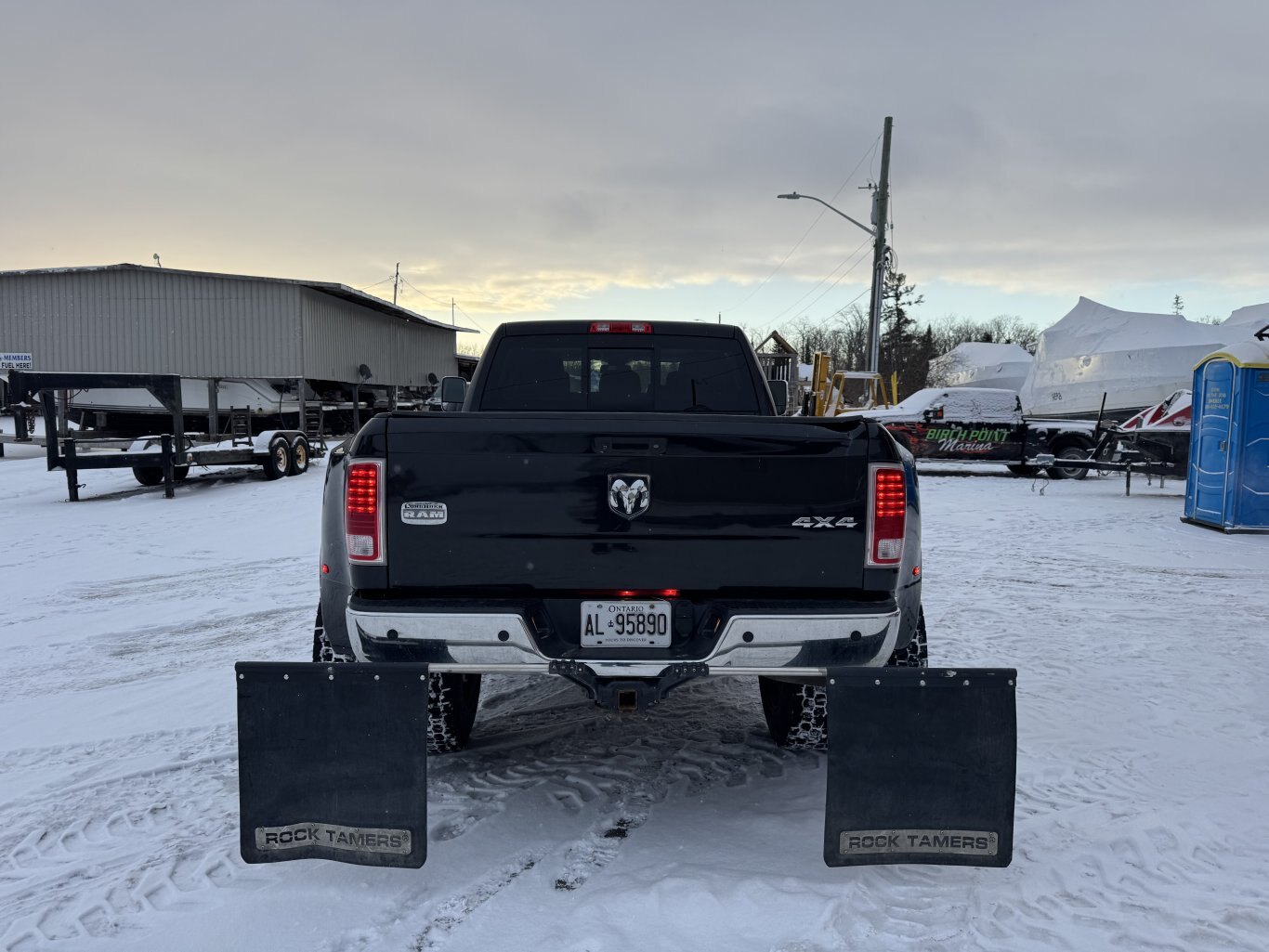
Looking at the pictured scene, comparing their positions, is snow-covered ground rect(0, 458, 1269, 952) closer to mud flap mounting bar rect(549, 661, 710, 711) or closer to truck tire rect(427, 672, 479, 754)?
truck tire rect(427, 672, 479, 754)

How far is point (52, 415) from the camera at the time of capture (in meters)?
13.1

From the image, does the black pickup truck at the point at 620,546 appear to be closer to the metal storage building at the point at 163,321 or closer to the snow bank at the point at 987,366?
the metal storage building at the point at 163,321

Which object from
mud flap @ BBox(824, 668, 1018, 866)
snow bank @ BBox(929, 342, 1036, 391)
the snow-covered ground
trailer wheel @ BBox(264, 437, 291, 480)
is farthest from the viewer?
snow bank @ BBox(929, 342, 1036, 391)

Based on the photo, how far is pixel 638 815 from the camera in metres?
3.33

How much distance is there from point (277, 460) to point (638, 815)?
49.3ft

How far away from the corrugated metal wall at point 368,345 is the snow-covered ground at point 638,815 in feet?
73.2

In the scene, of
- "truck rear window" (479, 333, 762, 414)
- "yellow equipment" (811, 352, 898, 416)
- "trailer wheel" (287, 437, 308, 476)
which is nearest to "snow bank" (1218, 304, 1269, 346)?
"yellow equipment" (811, 352, 898, 416)

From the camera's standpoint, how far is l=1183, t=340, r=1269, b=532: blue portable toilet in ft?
34.8

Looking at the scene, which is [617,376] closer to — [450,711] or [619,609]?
[450,711]

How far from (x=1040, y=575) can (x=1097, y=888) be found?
5840 mm

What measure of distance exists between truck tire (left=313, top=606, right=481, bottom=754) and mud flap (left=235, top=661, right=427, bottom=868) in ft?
1.64

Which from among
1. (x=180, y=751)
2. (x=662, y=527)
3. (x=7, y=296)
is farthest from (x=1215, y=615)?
(x=7, y=296)

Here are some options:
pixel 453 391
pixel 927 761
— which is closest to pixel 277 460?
pixel 453 391

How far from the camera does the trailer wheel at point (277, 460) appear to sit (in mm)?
16391
